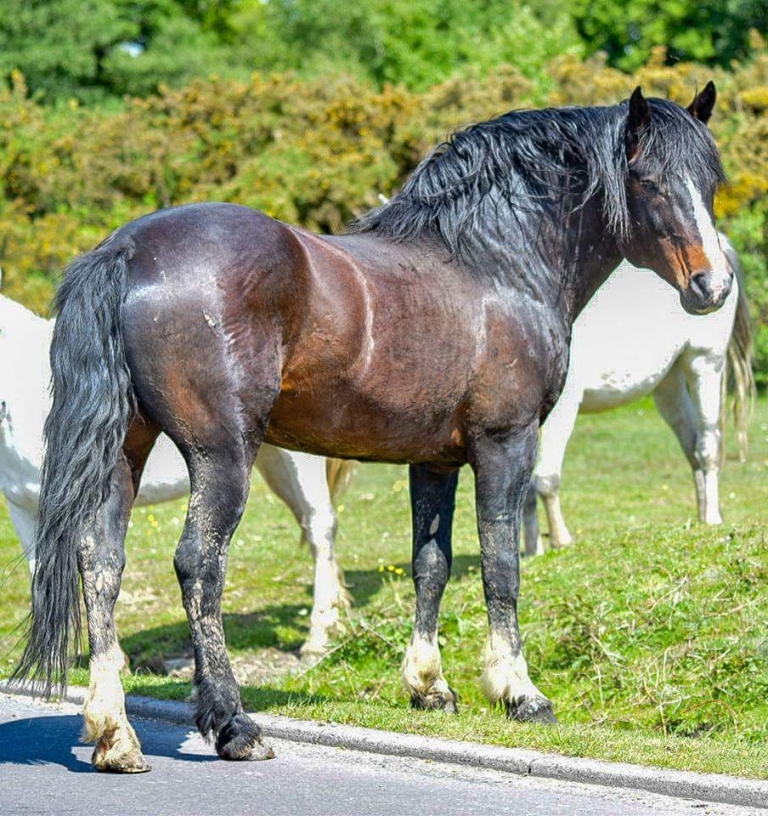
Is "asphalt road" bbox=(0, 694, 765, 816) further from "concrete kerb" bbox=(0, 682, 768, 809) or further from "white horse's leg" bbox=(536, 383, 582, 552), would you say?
"white horse's leg" bbox=(536, 383, 582, 552)

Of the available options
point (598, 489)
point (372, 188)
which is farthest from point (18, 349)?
point (372, 188)

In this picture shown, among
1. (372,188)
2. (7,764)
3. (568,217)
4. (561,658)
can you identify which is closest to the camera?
(7,764)

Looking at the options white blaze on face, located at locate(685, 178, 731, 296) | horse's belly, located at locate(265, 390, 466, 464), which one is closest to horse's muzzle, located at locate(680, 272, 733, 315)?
white blaze on face, located at locate(685, 178, 731, 296)

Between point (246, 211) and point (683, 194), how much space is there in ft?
6.19

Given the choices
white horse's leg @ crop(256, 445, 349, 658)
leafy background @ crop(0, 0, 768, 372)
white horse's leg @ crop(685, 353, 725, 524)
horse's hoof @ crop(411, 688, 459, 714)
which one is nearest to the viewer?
horse's hoof @ crop(411, 688, 459, 714)

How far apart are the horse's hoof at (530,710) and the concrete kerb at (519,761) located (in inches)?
19.2

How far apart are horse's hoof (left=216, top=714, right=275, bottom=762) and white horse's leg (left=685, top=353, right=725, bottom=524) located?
6.53m

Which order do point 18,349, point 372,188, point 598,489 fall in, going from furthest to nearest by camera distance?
point 372,188, point 598,489, point 18,349

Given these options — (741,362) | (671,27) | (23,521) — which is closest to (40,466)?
(23,521)

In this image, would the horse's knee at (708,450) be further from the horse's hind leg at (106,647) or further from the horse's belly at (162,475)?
the horse's hind leg at (106,647)

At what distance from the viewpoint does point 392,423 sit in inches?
240

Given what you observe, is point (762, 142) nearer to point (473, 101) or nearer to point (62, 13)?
point (473, 101)

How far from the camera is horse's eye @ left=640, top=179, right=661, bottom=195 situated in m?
6.36

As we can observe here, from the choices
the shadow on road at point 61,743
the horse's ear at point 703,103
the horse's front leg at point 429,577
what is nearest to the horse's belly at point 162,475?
the shadow on road at point 61,743
